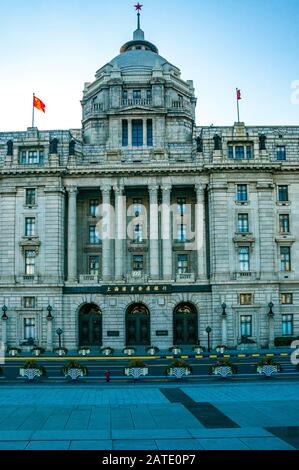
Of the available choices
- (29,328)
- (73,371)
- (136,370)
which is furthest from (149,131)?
A: (73,371)

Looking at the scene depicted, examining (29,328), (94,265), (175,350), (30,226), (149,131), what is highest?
(149,131)

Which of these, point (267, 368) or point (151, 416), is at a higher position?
point (267, 368)

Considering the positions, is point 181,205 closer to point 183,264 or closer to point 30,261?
point 183,264

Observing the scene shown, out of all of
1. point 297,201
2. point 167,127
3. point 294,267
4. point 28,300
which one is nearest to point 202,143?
point 167,127

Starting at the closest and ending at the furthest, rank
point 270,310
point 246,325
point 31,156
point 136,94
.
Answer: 1. point 270,310
2. point 246,325
3. point 31,156
4. point 136,94

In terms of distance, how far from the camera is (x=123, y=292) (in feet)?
207

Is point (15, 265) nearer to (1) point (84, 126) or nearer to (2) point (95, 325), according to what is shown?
(2) point (95, 325)

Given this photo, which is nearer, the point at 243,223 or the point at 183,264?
the point at 243,223

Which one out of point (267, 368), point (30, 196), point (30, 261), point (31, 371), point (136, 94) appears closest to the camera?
point (31, 371)

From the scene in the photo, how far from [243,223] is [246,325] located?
1133 centimetres

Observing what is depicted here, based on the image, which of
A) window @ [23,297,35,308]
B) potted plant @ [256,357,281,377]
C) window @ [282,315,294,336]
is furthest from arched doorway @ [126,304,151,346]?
potted plant @ [256,357,281,377]

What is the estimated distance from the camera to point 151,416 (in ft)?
→ 82.5

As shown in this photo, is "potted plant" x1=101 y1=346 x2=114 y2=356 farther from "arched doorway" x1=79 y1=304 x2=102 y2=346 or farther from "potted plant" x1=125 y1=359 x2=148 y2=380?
"potted plant" x1=125 y1=359 x2=148 y2=380

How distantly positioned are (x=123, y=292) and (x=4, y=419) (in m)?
38.8
